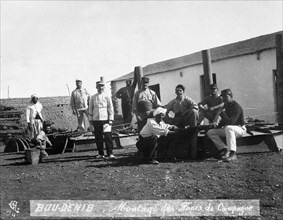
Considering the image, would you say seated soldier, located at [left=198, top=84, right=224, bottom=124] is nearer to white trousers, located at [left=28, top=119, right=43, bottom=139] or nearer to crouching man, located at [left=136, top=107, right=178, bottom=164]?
crouching man, located at [left=136, top=107, right=178, bottom=164]

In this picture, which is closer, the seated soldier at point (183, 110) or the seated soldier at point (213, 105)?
the seated soldier at point (183, 110)

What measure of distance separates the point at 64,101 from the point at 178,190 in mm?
16728

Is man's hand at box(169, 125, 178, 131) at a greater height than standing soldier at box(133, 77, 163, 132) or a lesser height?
lesser

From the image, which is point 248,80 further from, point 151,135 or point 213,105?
point 151,135

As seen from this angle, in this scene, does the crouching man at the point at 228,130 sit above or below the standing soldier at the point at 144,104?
below

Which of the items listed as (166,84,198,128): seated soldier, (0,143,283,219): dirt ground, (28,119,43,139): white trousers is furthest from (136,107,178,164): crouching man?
(28,119,43,139): white trousers

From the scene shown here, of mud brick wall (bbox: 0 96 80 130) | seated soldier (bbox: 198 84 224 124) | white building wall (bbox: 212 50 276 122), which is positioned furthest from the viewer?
mud brick wall (bbox: 0 96 80 130)

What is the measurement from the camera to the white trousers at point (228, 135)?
7727 millimetres

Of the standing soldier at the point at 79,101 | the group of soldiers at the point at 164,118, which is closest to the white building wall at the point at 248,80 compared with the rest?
the group of soldiers at the point at 164,118

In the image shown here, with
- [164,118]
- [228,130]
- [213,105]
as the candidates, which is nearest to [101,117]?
[164,118]

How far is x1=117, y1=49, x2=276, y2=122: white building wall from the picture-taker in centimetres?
1555

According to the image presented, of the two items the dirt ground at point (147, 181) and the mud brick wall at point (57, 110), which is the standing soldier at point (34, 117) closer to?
the dirt ground at point (147, 181)

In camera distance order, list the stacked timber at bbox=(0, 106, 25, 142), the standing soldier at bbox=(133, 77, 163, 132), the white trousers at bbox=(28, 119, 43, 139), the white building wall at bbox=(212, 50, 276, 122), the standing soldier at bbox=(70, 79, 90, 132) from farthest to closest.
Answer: the stacked timber at bbox=(0, 106, 25, 142) → the white building wall at bbox=(212, 50, 276, 122) → the standing soldier at bbox=(70, 79, 90, 132) → the white trousers at bbox=(28, 119, 43, 139) → the standing soldier at bbox=(133, 77, 163, 132)

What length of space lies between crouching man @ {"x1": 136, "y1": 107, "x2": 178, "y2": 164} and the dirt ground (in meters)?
0.26
